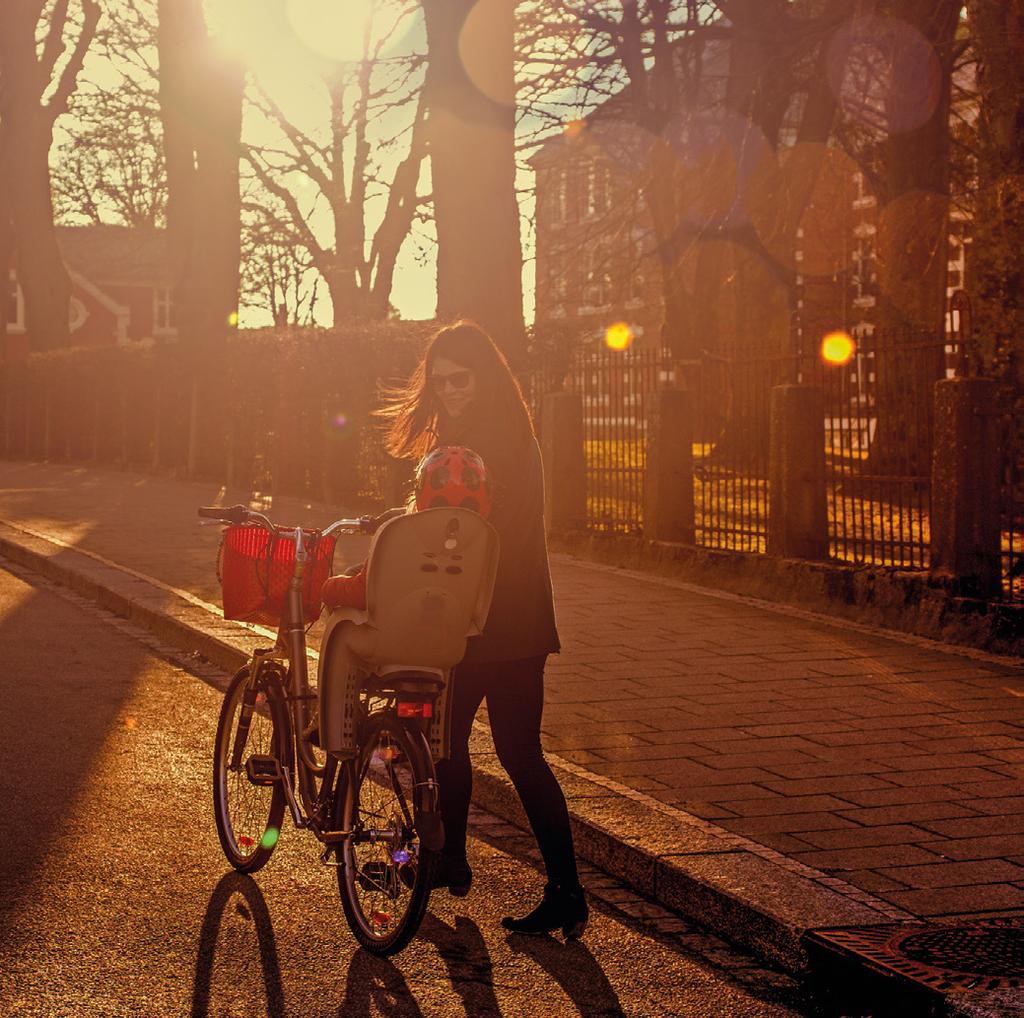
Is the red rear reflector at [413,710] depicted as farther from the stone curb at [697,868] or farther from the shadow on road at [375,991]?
the stone curb at [697,868]

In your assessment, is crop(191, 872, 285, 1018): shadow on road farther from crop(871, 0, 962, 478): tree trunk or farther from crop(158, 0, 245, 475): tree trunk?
crop(158, 0, 245, 475): tree trunk

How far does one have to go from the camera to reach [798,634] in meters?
11.1

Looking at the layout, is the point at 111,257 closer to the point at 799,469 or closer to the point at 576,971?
the point at 799,469

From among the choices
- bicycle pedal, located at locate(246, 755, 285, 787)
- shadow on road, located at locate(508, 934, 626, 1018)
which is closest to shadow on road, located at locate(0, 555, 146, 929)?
bicycle pedal, located at locate(246, 755, 285, 787)

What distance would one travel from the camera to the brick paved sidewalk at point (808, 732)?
19.0 feet

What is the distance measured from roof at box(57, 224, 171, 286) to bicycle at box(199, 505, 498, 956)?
80.6 metres

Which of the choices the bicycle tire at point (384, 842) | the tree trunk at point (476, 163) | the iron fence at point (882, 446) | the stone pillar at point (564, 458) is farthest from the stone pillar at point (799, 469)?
the bicycle tire at point (384, 842)

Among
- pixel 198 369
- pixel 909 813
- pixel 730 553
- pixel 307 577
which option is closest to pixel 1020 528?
pixel 730 553

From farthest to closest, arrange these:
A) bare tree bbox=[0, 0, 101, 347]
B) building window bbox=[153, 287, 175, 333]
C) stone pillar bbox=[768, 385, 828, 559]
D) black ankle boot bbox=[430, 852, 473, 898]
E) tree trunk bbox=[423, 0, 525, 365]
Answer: building window bbox=[153, 287, 175, 333] < bare tree bbox=[0, 0, 101, 347] < tree trunk bbox=[423, 0, 525, 365] < stone pillar bbox=[768, 385, 828, 559] < black ankle boot bbox=[430, 852, 473, 898]

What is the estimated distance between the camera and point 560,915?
206 inches

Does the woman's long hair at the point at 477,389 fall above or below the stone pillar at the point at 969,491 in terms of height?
above

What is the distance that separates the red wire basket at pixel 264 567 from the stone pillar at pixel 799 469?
7.35m

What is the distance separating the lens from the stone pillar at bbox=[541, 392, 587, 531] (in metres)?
15.7

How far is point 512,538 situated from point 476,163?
11.7 metres
